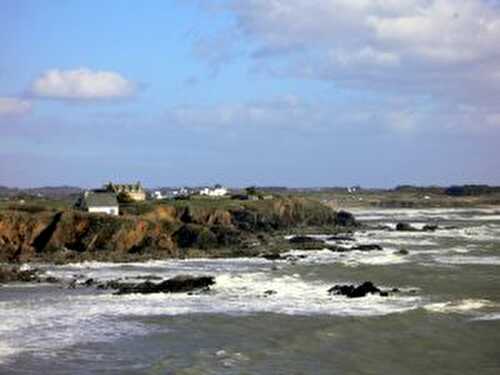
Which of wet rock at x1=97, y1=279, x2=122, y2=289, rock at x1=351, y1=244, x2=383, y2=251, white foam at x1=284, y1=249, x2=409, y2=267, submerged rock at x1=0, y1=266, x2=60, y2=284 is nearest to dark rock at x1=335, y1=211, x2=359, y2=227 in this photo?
rock at x1=351, y1=244, x2=383, y2=251

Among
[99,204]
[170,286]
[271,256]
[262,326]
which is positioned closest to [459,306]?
[262,326]

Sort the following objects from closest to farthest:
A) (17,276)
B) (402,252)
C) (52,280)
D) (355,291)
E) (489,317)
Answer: (489,317)
(355,291)
(52,280)
(17,276)
(402,252)

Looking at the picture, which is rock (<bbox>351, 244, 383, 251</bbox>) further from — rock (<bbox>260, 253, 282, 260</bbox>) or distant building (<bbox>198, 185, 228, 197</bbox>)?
distant building (<bbox>198, 185, 228, 197</bbox>)

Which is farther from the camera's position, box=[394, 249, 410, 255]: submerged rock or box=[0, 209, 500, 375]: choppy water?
box=[394, 249, 410, 255]: submerged rock

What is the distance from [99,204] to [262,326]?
42.6 metres

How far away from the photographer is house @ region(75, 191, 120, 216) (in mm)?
67750

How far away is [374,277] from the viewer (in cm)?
4400

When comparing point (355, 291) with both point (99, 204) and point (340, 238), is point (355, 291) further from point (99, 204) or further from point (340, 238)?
point (340, 238)

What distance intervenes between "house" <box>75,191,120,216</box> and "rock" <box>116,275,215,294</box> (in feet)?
94.6

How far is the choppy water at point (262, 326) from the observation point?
22.4 metres

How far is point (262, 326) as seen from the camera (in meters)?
28.0

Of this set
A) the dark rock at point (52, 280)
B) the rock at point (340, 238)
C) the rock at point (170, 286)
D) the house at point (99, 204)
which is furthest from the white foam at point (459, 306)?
the house at point (99, 204)

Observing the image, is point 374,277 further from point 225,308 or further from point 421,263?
point 225,308

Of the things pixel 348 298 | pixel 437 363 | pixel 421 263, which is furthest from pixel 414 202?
pixel 437 363
